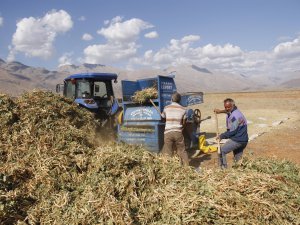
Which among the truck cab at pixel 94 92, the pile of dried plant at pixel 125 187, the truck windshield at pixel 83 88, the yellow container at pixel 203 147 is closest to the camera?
the pile of dried plant at pixel 125 187

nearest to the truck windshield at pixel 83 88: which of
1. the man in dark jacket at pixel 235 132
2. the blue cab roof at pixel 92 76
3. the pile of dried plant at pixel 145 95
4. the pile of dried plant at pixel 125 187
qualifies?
the blue cab roof at pixel 92 76

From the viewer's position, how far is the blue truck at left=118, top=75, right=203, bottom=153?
8562 millimetres

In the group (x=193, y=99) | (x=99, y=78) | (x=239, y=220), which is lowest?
(x=239, y=220)

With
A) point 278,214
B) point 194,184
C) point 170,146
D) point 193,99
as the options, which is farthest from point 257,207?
point 193,99

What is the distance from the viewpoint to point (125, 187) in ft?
15.0

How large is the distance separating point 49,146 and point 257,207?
370 cm

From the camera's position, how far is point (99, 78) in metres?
10.4

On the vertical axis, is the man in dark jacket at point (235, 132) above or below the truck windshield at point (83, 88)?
below

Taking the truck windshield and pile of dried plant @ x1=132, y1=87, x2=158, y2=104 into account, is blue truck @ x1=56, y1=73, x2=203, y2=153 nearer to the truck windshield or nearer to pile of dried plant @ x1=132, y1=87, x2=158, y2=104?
the truck windshield

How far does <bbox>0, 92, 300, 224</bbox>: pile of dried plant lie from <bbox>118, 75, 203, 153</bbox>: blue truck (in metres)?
2.62

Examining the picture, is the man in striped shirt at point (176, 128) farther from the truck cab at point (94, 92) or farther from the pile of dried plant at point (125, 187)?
the truck cab at point (94, 92)

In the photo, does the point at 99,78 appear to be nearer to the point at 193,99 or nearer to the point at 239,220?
the point at 193,99

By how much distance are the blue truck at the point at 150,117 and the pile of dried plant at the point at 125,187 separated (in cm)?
262

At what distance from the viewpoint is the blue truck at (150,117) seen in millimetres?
8562
